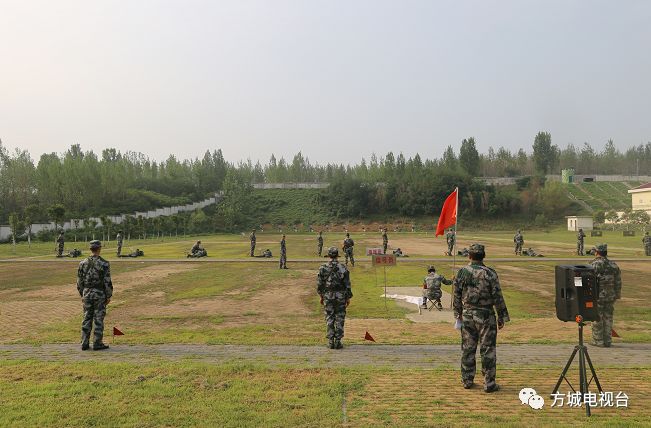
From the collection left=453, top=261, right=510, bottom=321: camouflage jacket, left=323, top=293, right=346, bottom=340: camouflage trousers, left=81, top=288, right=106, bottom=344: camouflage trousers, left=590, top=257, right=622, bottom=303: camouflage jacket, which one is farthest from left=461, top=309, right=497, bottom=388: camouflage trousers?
left=81, top=288, right=106, bottom=344: camouflage trousers

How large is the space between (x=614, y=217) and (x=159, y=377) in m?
83.7

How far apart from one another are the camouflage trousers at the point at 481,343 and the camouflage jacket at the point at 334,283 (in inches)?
122

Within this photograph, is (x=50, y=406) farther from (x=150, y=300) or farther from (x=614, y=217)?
(x=614, y=217)

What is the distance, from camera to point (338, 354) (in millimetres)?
8734

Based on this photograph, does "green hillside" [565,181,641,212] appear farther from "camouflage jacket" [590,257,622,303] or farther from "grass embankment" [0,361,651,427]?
"grass embankment" [0,361,651,427]

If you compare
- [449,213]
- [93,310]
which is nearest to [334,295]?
[93,310]

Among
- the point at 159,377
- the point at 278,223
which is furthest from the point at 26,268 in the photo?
the point at 278,223

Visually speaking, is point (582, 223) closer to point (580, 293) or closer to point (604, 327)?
point (604, 327)

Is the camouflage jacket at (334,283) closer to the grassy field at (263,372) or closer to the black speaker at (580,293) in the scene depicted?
the grassy field at (263,372)

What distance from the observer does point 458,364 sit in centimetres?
796

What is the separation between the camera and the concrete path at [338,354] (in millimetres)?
8078

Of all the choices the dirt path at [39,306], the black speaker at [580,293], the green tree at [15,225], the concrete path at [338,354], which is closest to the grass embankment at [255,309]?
the dirt path at [39,306]

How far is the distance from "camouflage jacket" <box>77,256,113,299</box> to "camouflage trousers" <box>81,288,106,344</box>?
0.32ft

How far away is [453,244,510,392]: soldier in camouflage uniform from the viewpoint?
6.67 meters
